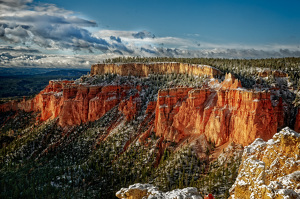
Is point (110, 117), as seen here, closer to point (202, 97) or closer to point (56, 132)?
point (56, 132)

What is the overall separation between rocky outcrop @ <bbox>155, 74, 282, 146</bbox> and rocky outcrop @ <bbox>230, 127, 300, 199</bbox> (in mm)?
50497

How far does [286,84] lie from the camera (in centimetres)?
10444

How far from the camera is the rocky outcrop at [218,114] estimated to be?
71.8m

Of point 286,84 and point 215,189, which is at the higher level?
point 286,84

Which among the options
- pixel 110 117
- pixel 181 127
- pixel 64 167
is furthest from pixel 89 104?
pixel 181 127

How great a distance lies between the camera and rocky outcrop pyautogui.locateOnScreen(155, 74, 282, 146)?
7175 centimetres

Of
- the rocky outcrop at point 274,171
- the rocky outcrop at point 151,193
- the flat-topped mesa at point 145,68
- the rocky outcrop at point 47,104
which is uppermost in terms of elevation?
the flat-topped mesa at point 145,68

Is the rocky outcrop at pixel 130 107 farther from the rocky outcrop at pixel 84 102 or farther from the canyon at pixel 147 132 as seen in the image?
the canyon at pixel 147 132

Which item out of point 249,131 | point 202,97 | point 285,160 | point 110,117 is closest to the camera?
point 285,160

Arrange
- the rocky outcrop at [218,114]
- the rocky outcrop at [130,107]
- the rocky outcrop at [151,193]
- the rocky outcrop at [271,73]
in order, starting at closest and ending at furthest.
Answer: the rocky outcrop at [151,193], the rocky outcrop at [218,114], the rocky outcrop at [271,73], the rocky outcrop at [130,107]

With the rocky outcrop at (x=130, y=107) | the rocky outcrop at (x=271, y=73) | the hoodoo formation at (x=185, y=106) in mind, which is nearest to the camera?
the hoodoo formation at (x=185, y=106)

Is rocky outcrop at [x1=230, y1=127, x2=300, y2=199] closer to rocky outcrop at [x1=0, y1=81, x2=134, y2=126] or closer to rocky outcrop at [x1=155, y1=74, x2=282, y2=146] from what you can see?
rocky outcrop at [x1=155, y1=74, x2=282, y2=146]

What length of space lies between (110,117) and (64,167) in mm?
31224

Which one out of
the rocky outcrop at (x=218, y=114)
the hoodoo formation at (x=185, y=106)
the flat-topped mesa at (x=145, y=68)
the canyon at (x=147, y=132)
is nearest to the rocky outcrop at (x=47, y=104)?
the hoodoo formation at (x=185, y=106)
